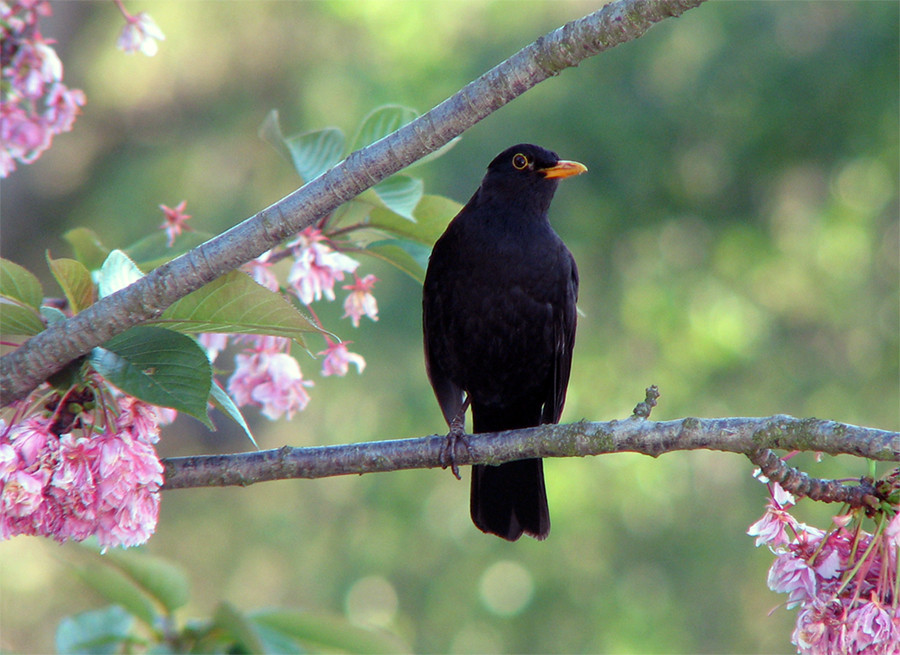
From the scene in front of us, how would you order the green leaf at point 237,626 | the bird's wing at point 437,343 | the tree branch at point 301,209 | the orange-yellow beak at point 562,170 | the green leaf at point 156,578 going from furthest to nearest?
the orange-yellow beak at point 562,170, the bird's wing at point 437,343, the green leaf at point 156,578, the green leaf at point 237,626, the tree branch at point 301,209

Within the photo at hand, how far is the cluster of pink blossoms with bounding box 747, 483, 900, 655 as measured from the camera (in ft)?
5.53

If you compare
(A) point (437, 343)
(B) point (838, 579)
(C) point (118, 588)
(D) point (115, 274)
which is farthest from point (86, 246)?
(B) point (838, 579)

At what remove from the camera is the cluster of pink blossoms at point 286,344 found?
7.86 feet

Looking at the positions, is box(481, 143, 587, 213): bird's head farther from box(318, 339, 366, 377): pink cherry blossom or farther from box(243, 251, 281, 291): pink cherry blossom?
box(243, 251, 281, 291): pink cherry blossom

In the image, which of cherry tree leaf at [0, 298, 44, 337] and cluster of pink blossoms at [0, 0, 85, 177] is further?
cluster of pink blossoms at [0, 0, 85, 177]

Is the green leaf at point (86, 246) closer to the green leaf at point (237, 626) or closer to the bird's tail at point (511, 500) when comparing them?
the green leaf at point (237, 626)

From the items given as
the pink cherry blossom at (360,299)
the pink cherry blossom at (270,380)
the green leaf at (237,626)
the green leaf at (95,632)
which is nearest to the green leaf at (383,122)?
the pink cherry blossom at (360,299)

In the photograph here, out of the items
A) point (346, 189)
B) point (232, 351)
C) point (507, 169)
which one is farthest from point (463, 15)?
point (346, 189)

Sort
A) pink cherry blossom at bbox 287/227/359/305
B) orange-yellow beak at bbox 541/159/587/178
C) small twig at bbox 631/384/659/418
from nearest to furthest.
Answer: small twig at bbox 631/384/659/418, pink cherry blossom at bbox 287/227/359/305, orange-yellow beak at bbox 541/159/587/178

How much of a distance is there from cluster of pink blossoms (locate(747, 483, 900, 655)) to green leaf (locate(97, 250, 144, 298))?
137 cm

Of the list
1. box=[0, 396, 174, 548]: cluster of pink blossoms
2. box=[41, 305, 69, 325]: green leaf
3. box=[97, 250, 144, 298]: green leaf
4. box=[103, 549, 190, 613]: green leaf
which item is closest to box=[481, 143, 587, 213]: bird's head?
box=[103, 549, 190, 613]: green leaf

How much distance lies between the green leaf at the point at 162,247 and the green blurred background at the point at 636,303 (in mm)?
4881

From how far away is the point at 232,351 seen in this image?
309 inches

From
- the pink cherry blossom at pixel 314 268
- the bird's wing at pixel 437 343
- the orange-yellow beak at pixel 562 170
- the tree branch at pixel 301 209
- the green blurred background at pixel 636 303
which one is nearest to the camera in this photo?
the tree branch at pixel 301 209
